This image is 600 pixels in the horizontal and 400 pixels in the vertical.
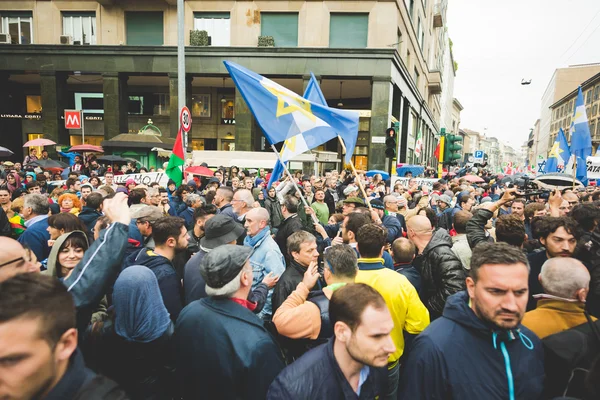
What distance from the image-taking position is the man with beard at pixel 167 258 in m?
3.18

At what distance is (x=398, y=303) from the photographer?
2867mm

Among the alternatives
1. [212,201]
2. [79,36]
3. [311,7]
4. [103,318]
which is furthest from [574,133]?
[79,36]

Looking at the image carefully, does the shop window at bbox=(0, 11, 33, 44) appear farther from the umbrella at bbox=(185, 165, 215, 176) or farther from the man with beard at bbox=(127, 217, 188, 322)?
the man with beard at bbox=(127, 217, 188, 322)

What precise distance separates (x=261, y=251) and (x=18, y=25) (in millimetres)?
27523

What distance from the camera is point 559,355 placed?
2.09 m

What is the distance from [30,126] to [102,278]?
34.4 metres

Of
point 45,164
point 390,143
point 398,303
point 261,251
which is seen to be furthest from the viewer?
point 45,164

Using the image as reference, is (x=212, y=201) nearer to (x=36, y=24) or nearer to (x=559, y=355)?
(x=559, y=355)

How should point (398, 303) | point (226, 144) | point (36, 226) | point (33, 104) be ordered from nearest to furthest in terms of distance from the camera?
point (398, 303) → point (36, 226) → point (226, 144) → point (33, 104)

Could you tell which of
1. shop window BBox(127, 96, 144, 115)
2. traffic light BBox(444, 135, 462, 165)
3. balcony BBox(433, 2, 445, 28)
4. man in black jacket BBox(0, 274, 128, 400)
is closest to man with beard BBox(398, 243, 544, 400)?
man in black jacket BBox(0, 274, 128, 400)

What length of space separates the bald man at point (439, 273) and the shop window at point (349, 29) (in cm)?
1991

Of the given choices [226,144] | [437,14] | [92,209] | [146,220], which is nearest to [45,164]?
[92,209]

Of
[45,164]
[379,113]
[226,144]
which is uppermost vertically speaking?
[379,113]

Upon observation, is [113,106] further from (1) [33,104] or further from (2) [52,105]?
(1) [33,104]
